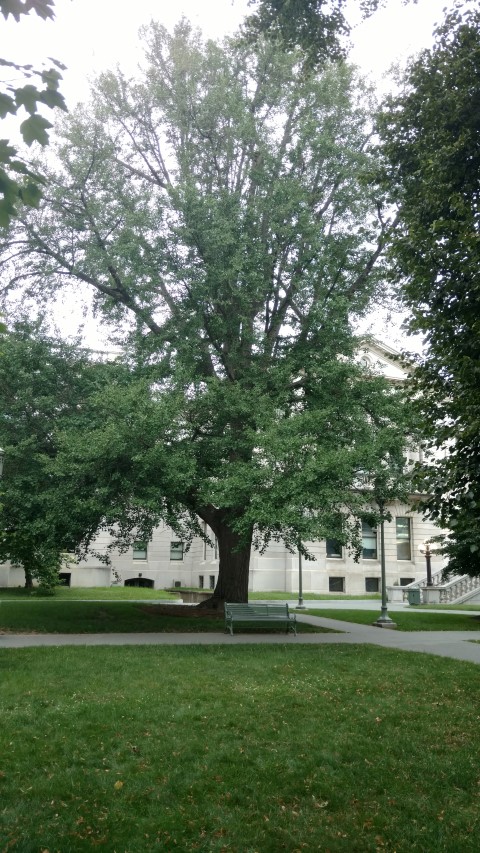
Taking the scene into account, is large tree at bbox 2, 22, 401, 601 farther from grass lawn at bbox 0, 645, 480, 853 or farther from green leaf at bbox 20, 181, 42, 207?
green leaf at bbox 20, 181, 42, 207

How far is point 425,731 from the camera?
8.09m

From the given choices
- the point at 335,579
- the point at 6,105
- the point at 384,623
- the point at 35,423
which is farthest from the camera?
the point at 335,579

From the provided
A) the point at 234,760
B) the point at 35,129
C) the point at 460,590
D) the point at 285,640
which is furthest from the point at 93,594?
the point at 35,129

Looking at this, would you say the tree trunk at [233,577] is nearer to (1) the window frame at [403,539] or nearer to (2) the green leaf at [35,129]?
(2) the green leaf at [35,129]

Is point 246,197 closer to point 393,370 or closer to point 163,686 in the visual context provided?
point 163,686

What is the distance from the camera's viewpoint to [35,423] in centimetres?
1841

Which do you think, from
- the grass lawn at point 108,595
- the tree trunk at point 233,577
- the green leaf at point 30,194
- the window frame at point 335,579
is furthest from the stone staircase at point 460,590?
the green leaf at point 30,194

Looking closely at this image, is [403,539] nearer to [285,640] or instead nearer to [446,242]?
[285,640]

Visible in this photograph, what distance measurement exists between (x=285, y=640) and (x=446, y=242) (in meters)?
9.80

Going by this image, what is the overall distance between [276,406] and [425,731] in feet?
34.1

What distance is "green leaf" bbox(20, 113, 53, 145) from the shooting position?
12.5 feet

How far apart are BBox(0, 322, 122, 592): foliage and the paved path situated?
96.5 inches

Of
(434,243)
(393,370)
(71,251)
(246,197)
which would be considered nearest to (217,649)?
(434,243)

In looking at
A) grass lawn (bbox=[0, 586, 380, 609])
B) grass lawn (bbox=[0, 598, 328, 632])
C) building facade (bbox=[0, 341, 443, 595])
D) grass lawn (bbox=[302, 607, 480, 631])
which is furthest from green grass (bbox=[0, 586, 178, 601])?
grass lawn (bbox=[302, 607, 480, 631])
